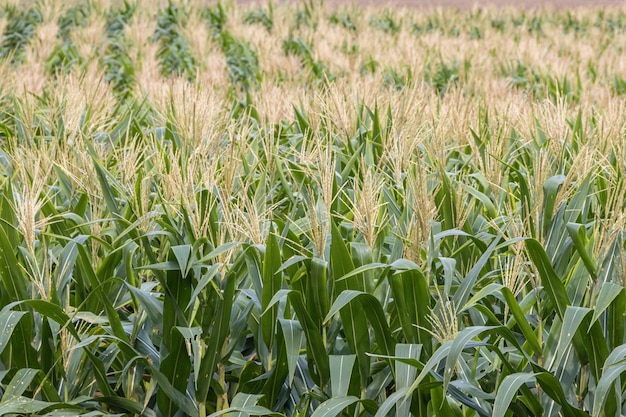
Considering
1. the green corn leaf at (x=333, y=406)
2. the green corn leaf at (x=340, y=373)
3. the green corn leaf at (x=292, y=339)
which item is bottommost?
the green corn leaf at (x=333, y=406)

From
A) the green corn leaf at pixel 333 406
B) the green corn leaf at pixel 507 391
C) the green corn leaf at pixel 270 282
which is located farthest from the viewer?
the green corn leaf at pixel 270 282

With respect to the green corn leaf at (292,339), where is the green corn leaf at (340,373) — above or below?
below

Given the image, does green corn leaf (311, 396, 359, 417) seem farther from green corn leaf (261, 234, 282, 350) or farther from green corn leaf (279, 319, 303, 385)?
green corn leaf (261, 234, 282, 350)

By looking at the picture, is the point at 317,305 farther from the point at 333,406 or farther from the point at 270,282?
the point at 333,406

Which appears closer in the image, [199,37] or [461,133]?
[461,133]

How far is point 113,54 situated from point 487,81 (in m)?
4.02

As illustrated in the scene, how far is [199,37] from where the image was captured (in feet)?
27.0

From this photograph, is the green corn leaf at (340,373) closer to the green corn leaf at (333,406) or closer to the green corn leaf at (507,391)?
the green corn leaf at (333,406)

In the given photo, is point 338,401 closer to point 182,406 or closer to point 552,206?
point 182,406

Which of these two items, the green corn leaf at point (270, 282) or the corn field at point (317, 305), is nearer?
the corn field at point (317, 305)

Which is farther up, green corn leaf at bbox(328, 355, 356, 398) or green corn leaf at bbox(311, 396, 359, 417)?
green corn leaf at bbox(328, 355, 356, 398)

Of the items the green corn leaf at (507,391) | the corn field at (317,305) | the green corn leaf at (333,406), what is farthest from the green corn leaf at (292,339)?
the green corn leaf at (507,391)

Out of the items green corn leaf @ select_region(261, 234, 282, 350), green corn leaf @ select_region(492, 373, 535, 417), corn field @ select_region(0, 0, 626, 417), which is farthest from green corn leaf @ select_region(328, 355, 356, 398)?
green corn leaf @ select_region(492, 373, 535, 417)

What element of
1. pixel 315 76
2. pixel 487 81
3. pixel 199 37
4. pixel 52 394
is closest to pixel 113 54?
pixel 199 37
